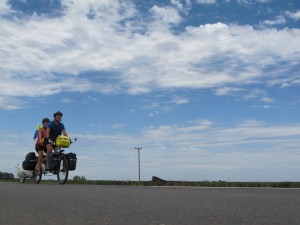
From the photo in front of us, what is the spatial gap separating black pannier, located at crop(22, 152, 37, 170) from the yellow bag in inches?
93.8

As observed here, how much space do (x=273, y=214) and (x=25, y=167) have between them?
13049 millimetres

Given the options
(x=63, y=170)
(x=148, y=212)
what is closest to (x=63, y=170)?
(x=63, y=170)

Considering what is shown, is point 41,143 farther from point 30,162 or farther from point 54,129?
point 30,162

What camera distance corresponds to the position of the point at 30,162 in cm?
1750

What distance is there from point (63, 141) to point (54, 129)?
580 mm

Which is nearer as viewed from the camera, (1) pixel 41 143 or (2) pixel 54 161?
(2) pixel 54 161

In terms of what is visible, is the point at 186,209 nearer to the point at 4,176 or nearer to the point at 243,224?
the point at 243,224

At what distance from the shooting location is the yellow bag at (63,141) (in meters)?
15.4

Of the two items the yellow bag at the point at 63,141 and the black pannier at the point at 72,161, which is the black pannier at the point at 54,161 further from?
the black pannier at the point at 72,161

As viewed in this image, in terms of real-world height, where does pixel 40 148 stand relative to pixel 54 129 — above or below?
below

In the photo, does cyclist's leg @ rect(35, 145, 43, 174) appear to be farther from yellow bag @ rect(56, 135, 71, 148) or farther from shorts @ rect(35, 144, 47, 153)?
yellow bag @ rect(56, 135, 71, 148)

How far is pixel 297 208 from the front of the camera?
665cm

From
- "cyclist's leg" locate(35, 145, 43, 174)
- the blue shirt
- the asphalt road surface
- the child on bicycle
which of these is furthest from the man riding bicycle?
the asphalt road surface

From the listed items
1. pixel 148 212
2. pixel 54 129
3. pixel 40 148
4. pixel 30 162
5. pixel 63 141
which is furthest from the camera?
pixel 30 162
